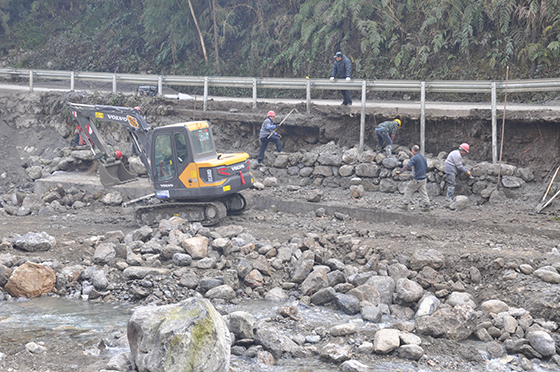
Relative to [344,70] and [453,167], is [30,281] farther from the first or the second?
[344,70]

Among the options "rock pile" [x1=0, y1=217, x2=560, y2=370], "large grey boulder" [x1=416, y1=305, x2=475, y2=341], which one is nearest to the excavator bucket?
"rock pile" [x1=0, y1=217, x2=560, y2=370]

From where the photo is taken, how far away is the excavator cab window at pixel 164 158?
41.6 ft

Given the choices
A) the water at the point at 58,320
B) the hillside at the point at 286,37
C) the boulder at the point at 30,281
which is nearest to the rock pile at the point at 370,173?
the hillside at the point at 286,37

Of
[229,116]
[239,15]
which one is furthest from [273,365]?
[239,15]

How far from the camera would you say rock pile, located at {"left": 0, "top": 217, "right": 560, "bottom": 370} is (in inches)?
308

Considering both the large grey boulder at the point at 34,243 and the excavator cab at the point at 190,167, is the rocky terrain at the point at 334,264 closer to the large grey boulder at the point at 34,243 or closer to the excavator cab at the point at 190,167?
the large grey boulder at the point at 34,243

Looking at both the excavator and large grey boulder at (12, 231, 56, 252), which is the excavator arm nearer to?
the excavator

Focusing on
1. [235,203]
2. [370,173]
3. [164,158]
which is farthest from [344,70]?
[164,158]

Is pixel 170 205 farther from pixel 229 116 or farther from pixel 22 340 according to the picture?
pixel 22 340

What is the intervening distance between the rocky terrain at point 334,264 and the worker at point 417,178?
0.45 meters

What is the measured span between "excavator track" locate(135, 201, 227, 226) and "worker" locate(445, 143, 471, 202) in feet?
18.6

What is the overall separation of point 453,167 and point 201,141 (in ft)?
20.6

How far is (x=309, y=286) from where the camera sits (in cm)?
978

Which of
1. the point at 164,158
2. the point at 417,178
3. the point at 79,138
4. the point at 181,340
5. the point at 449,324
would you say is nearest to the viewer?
the point at 181,340
